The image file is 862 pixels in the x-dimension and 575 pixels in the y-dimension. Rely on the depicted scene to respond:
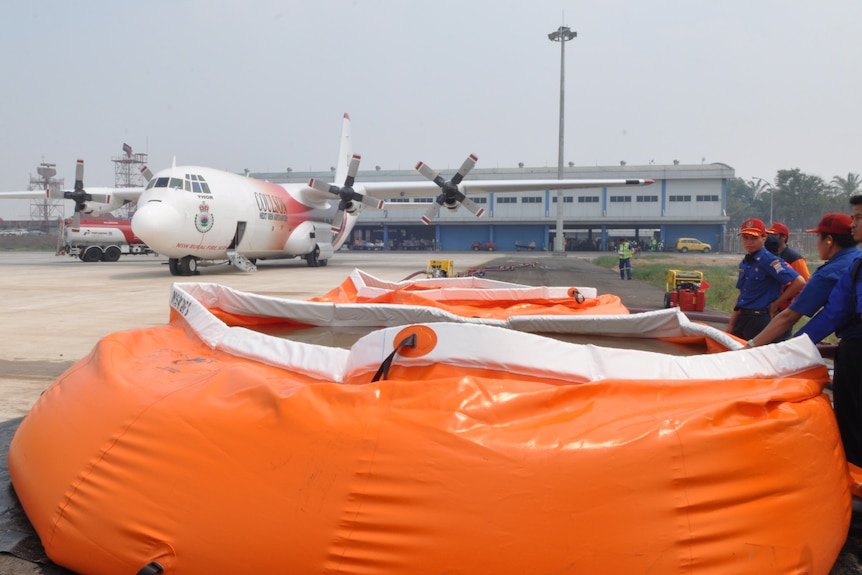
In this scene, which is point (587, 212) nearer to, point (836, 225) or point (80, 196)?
point (80, 196)

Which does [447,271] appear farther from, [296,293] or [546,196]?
[546,196]

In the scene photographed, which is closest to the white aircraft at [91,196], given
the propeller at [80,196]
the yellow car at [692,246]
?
the propeller at [80,196]

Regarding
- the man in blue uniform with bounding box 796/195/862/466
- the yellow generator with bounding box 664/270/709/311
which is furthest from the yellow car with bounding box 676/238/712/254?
the man in blue uniform with bounding box 796/195/862/466

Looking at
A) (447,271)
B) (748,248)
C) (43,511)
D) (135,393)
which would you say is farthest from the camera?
(447,271)

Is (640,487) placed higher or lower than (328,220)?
lower

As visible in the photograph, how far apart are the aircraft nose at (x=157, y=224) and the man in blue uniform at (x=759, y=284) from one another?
15332mm

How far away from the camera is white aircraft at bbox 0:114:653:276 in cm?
1795

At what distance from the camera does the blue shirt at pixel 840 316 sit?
2939 millimetres

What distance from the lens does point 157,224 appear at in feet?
56.2

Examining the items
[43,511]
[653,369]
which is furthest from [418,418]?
[43,511]

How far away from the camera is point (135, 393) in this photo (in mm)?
2801

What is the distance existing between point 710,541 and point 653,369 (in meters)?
0.72

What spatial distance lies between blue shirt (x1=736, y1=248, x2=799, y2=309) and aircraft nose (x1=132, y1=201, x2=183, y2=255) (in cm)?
1536

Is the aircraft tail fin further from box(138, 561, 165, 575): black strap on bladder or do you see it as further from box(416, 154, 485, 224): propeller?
box(138, 561, 165, 575): black strap on bladder
